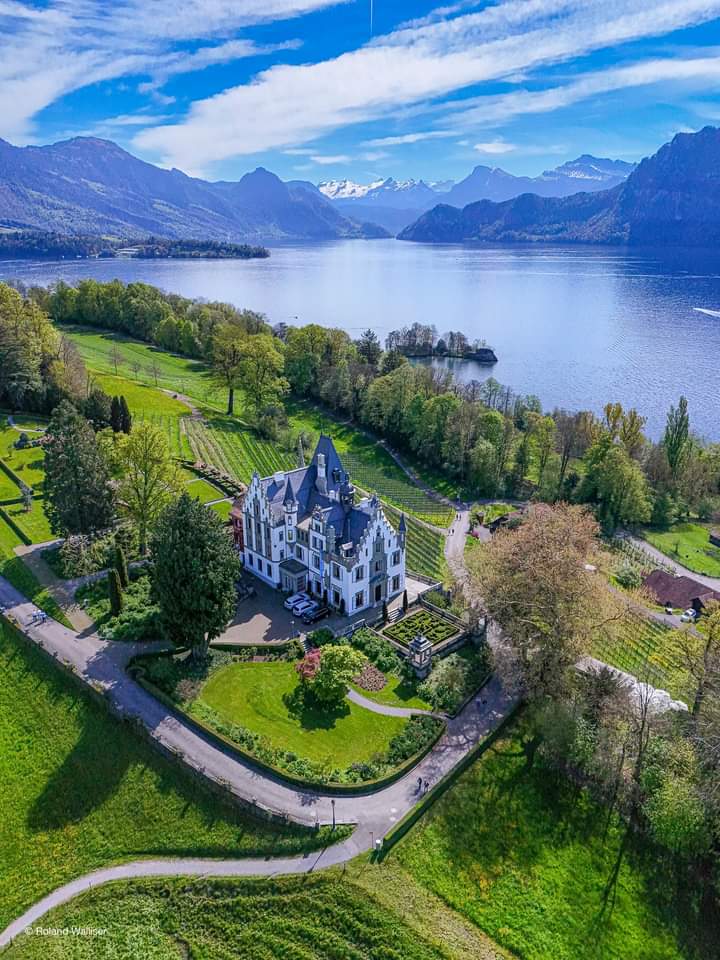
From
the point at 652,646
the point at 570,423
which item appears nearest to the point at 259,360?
the point at 570,423

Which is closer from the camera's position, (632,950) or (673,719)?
(632,950)

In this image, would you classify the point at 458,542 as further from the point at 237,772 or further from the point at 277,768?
the point at 237,772

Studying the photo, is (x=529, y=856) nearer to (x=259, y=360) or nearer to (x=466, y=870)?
(x=466, y=870)

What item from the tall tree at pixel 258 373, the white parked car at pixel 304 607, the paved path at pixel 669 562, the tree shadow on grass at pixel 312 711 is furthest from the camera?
the tall tree at pixel 258 373

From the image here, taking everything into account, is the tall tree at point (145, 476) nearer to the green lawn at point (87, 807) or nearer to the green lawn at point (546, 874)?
the green lawn at point (87, 807)

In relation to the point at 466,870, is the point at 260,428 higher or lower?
higher

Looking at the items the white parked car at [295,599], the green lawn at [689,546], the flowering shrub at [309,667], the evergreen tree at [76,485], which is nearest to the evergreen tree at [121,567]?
the evergreen tree at [76,485]
